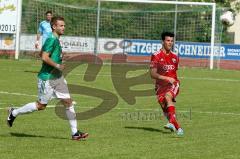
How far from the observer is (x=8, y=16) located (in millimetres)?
40562

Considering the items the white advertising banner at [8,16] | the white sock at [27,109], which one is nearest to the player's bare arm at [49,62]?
the white sock at [27,109]

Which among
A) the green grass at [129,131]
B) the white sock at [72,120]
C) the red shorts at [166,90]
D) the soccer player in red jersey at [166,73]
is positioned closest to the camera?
the green grass at [129,131]

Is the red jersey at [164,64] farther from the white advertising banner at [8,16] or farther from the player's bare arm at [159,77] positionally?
the white advertising banner at [8,16]

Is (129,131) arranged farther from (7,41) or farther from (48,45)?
(7,41)

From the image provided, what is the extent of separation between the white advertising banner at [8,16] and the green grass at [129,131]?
1726 centimetres

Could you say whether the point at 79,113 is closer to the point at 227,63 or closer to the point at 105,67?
the point at 105,67

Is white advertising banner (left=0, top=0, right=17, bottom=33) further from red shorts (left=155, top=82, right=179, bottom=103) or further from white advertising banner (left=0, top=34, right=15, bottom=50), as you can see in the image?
red shorts (left=155, top=82, right=179, bottom=103)

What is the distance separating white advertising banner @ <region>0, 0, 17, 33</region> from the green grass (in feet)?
56.6

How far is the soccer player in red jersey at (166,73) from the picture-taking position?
46.1ft

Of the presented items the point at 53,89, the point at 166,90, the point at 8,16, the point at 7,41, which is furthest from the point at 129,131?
the point at 7,41

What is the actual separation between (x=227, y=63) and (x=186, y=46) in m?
3.32

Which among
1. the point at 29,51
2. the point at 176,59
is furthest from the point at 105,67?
the point at 176,59

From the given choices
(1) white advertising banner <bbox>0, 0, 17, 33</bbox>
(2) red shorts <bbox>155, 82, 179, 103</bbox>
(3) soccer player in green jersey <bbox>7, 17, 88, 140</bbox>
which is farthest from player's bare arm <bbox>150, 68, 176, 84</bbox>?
(1) white advertising banner <bbox>0, 0, 17, 33</bbox>

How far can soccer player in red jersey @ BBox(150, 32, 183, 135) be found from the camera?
14039mm
